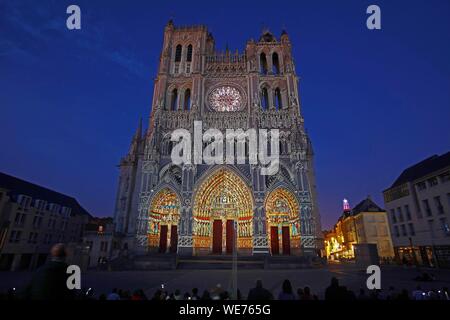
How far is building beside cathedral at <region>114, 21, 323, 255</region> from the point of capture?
78.9 ft

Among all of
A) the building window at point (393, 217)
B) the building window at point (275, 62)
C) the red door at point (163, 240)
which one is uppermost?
the building window at point (275, 62)

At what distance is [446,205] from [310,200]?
1051 centimetres

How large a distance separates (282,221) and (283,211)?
1065 millimetres

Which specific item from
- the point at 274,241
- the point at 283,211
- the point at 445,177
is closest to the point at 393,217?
the point at 445,177

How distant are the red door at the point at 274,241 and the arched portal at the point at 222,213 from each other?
2429 millimetres

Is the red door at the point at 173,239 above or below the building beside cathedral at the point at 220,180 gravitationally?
below

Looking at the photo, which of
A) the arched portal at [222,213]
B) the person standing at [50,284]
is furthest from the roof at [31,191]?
the person standing at [50,284]

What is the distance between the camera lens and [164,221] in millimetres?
25703

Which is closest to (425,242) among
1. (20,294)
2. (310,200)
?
(310,200)

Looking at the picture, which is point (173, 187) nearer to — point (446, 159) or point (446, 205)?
point (446, 205)

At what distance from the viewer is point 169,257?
20.2m

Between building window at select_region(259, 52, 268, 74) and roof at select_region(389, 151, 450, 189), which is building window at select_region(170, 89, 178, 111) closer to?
building window at select_region(259, 52, 268, 74)

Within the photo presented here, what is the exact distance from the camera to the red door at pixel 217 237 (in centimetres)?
2533

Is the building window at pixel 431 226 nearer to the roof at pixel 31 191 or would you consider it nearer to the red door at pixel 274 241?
the red door at pixel 274 241
